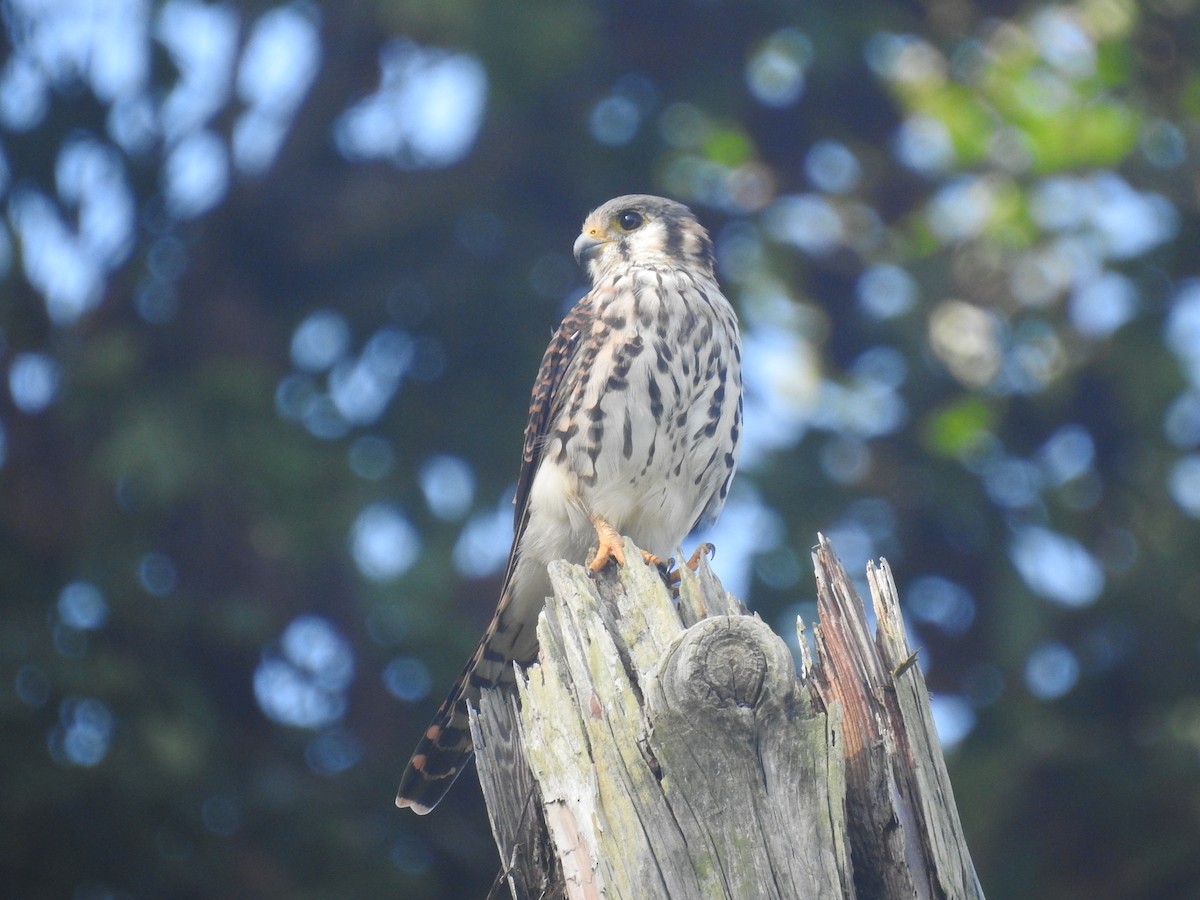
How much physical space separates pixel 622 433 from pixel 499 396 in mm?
2155

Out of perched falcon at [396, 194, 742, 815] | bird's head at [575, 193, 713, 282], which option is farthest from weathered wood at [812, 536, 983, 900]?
bird's head at [575, 193, 713, 282]

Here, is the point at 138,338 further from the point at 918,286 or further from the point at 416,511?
the point at 918,286

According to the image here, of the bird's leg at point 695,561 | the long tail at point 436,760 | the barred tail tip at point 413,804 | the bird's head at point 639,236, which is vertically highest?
the bird's head at point 639,236

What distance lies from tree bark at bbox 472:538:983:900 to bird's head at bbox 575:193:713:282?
186 cm

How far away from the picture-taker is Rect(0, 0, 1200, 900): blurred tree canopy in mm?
4855

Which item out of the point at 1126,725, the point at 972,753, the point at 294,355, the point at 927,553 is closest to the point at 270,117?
the point at 294,355

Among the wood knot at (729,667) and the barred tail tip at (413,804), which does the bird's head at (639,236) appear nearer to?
the barred tail tip at (413,804)

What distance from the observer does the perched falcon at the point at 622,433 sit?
335 centimetres

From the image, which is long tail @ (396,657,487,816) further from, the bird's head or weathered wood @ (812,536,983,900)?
the bird's head

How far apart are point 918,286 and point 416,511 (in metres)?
2.21

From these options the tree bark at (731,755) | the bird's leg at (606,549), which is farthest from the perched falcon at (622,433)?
the tree bark at (731,755)

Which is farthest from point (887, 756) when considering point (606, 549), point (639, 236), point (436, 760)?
point (639, 236)

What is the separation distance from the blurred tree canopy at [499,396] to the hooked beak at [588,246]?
4.03 feet

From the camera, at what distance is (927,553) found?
552cm
